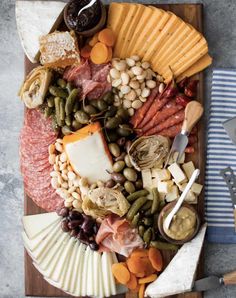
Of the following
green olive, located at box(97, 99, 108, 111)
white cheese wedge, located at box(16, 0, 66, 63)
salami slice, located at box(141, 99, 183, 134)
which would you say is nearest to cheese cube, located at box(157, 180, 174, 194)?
salami slice, located at box(141, 99, 183, 134)

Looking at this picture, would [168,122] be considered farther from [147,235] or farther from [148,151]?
[147,235]

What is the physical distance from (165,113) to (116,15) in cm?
45

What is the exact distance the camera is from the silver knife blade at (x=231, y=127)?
293 cm

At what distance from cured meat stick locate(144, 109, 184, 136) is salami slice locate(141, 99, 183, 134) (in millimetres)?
12

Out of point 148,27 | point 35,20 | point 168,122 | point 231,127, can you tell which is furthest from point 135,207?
point 35,20

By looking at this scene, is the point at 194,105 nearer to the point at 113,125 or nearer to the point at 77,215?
the point at 113,125

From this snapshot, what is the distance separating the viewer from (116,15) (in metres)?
2.98

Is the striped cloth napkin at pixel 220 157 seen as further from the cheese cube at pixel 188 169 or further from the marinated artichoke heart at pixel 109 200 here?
the marinated artichoke heart at pixel 109 200

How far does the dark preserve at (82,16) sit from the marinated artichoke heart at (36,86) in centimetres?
23

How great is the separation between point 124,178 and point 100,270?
0.40m

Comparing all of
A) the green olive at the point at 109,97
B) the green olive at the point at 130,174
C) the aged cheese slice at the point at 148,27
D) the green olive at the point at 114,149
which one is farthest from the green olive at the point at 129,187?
the aged cheese slice at the point at 148,27

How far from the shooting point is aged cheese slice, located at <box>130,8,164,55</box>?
9.63 ft

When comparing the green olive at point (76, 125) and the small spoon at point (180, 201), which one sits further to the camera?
the green olive at point (76, 125)

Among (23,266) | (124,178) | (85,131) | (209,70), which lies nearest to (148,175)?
(124,178)
